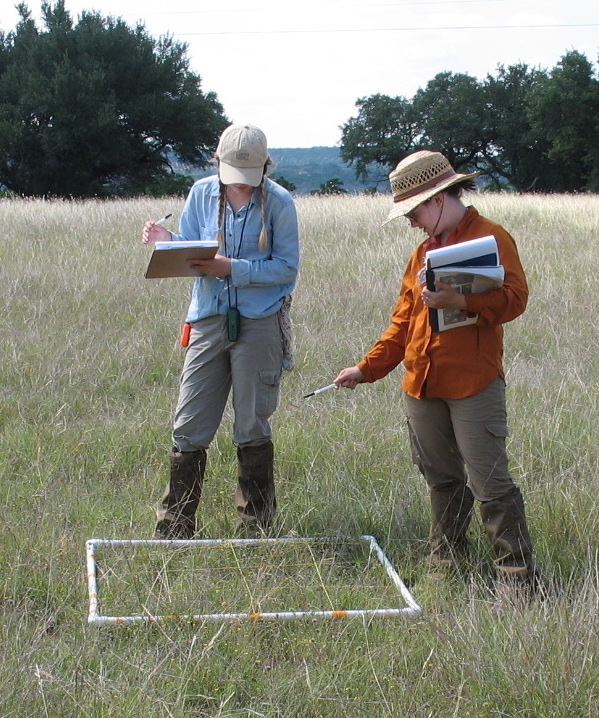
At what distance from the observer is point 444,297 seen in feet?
11.1

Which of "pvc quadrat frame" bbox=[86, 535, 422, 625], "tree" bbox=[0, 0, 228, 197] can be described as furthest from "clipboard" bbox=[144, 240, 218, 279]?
"tree" bbox=[0, 0, 228, 197]

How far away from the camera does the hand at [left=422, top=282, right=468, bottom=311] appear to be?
3.37 meters

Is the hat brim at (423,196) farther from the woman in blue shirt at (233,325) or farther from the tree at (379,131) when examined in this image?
the tree at (379,131)

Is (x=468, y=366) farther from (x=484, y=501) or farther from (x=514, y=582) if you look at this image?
(x=514, y=582)

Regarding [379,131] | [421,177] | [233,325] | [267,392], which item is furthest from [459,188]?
[379,131]

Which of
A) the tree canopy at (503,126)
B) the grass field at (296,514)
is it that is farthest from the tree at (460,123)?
the grass field at (296,514)

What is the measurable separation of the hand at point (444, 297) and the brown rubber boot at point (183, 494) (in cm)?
150

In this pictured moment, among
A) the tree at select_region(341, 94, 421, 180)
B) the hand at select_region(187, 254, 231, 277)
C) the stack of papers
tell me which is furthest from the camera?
the tree at select_region(341, 94, 421, 180)

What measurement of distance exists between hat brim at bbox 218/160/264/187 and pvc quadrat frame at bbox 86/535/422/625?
5.14ft

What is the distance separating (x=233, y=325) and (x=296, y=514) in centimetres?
100

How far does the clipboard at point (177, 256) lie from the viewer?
153 inches

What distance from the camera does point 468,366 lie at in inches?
141

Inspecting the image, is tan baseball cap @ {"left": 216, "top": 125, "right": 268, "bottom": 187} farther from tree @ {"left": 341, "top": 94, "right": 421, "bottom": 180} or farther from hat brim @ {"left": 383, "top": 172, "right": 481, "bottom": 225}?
tree @ {"left": 341, "top": 94, "right": 421, "bottom": 180}

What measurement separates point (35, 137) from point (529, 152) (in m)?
33.3
